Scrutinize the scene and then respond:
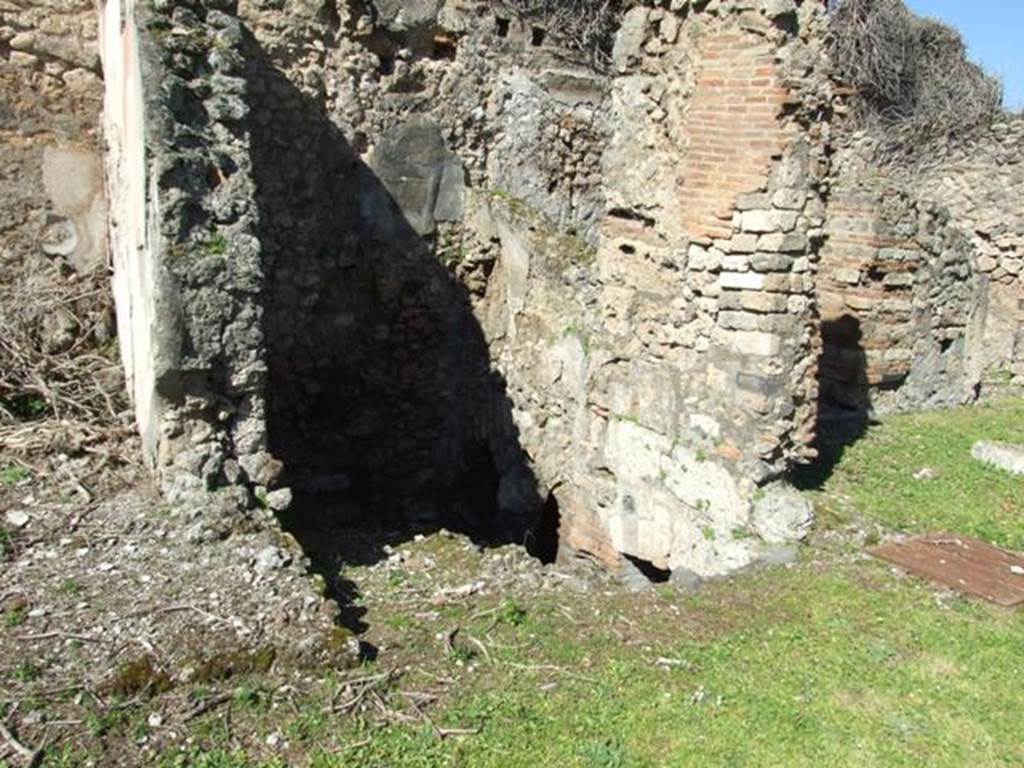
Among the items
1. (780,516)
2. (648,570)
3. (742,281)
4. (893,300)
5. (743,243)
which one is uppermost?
(743,243)

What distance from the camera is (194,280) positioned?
4.55 meters

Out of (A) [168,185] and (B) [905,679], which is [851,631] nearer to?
(B) [905,679]

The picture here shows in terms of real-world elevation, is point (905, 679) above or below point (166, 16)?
below

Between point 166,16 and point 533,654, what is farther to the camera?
point 166,16

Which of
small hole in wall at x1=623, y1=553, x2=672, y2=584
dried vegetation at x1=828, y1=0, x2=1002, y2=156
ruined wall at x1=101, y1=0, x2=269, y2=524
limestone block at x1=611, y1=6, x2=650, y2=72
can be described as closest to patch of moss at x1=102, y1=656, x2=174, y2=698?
ruined wall at x1=101, y1=0, x2=269, y2=524

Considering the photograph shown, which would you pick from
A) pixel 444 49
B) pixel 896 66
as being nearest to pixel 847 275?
pixel 444 49

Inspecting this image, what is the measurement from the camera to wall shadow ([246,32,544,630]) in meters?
6.84

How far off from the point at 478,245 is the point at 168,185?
3.45m

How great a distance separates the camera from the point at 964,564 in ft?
16.8

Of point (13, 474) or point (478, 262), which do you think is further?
point (478, 262)

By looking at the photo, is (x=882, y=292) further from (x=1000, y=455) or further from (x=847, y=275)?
(x=1000, y=455)

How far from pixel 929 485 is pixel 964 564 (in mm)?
1458

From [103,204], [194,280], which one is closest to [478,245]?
[103,204]

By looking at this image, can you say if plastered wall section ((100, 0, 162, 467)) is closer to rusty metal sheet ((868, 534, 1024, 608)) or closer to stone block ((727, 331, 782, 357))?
stone block ((727, 331, 782, 357))
